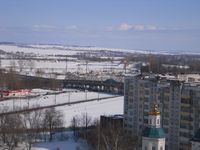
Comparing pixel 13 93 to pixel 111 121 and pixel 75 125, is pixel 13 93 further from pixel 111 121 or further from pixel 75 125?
pixel 111 121

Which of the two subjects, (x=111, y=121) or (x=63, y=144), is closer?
(x=63, y=144)

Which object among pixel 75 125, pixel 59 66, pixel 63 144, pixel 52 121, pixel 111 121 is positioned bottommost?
pixel 63 144

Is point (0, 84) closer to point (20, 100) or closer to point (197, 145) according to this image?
point (20, 100)

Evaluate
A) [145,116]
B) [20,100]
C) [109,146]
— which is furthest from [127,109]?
[20,100]

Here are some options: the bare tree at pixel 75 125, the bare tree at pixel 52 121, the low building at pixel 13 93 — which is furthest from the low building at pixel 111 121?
the low building at pixel 13 93

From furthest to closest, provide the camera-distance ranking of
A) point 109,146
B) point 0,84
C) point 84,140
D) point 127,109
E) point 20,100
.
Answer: point 0,84
point 20,100
point 127,109
point 84,140
point 109,146

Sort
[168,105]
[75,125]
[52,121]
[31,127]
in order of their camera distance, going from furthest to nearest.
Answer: [75,125], [52,121], [31,127], [168,105]

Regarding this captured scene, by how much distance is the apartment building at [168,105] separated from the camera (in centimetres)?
1977

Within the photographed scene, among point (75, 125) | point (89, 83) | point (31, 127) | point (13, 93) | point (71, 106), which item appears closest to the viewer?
point (31, 127)

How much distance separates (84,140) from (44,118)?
10.9 ft

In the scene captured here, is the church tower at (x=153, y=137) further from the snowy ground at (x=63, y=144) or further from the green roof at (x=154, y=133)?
the snowy ground at (x=63, y=144)

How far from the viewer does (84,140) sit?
71.8ft

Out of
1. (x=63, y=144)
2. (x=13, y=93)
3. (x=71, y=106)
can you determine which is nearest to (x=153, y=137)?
(x=63, y=144)

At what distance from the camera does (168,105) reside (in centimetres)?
2094
